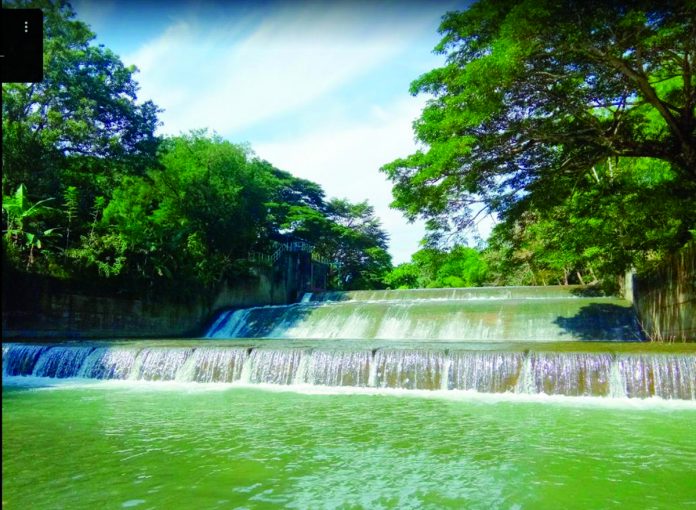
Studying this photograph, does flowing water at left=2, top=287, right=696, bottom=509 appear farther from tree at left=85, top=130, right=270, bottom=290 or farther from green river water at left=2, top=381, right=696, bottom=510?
tree at left=85, top=130, right=270, bottom=290

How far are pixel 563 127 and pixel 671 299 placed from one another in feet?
14.0

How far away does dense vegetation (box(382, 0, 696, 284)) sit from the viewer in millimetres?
7266

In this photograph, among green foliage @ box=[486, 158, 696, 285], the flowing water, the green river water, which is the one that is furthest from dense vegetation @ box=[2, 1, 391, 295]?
green foliage @ box=[486, 158, 696, 285]

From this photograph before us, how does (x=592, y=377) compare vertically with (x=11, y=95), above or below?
below

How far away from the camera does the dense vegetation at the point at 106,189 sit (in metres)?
15.4

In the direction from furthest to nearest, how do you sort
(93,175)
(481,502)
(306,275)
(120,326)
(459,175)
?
(306,275)
(93,175)
(120,326)
(459,175)
(481,502)

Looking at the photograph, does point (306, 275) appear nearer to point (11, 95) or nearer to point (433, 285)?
point (433, 285)

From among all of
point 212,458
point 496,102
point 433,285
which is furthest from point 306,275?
point 212,458

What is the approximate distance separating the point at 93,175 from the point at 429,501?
17671mm

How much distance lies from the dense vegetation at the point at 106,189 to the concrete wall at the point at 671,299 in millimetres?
13716

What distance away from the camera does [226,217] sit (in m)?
20.9

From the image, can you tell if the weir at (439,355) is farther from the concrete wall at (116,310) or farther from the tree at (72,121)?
the tree at (72,121)

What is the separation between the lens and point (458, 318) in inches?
593
